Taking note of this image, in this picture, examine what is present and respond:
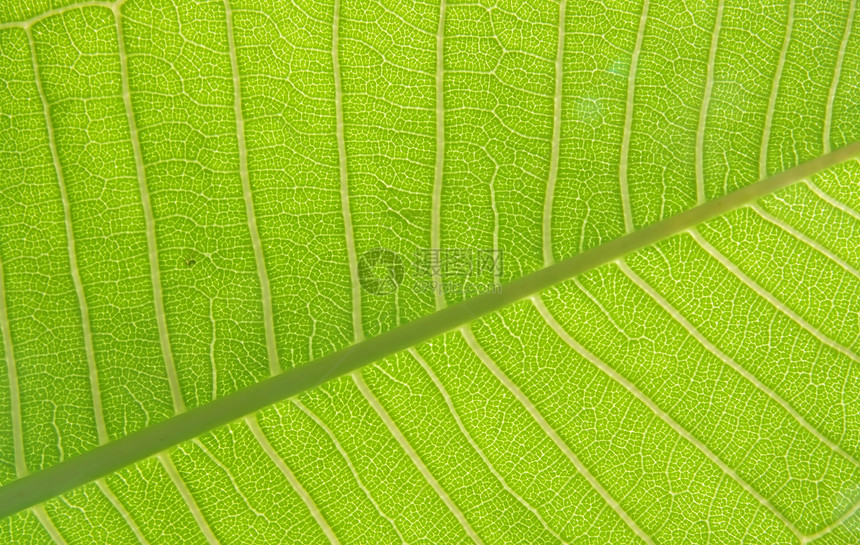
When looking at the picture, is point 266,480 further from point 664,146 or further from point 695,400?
point 664,146

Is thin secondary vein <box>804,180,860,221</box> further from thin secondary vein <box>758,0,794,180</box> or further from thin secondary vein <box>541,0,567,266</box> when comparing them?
thin secondary vein <box>541,0,567,266</box>

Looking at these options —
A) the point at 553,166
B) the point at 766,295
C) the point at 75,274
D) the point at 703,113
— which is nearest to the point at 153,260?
the point at 75,274

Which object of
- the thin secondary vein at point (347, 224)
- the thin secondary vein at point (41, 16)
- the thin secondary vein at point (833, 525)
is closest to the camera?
the thin secondary vein at point (41, 16)

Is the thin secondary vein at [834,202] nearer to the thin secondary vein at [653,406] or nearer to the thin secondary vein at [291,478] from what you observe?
the thin secondary vein at [653,406]

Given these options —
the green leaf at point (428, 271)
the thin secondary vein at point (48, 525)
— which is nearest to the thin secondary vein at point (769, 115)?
the green leaf at point (428, 271)

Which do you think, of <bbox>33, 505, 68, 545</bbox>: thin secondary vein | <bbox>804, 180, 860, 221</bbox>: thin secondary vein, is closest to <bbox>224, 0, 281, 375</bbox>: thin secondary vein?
<bbox>33, 505, 68, 545</bbox>: thin secondary vein

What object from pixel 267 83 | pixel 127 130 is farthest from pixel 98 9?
pixel 267 83
